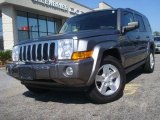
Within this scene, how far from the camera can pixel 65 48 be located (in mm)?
4699

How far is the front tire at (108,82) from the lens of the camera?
4973 mm

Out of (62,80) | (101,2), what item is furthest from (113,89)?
(101,2)

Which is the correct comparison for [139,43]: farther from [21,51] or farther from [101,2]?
[101,2]

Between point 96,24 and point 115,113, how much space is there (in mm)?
2442

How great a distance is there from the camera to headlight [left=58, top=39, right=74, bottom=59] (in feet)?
15.3

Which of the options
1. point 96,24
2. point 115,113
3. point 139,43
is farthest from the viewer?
point 139,43

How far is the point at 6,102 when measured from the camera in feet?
18.8

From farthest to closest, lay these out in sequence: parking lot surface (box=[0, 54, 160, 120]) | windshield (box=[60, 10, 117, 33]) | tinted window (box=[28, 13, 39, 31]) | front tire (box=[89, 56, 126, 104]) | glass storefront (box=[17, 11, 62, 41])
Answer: tinted window (box=[28, 13, 39, 31])
glass storefront (box=[17, 11, 62, 41])
windshield (box=[60, 10, 117, 33])
front tire (box=[89, 56, 126, 104])
parking lot surface (box=[0, 54, 160, 120])

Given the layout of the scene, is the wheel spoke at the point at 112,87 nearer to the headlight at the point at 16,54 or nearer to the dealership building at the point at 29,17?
the headlight at the point at 16,54

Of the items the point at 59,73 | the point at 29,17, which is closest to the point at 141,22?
the point at 59,73

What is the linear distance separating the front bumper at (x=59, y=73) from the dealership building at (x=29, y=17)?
1324 centimetres

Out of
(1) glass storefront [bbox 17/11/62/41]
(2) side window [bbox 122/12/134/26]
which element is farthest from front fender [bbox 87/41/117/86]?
(1) glass storefront [bbox 17/11/62/41]

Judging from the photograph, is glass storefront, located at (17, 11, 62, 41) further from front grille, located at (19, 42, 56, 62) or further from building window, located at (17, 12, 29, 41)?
front grille, located at (19, 42, 56, 62)

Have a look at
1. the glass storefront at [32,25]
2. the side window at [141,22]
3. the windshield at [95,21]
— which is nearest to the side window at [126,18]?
the windshield at [95,21]
